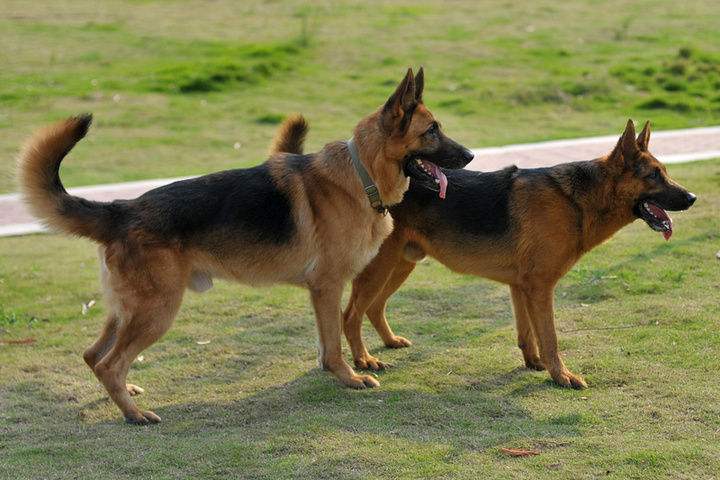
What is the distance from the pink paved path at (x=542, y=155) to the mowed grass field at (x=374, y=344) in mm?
654

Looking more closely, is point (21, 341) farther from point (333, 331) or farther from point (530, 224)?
point (530, 224)

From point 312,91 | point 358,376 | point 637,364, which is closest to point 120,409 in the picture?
point 358,376

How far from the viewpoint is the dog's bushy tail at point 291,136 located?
782 cm

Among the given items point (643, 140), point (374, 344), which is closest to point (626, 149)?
point (643, 140)

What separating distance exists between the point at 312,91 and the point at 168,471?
13787mm

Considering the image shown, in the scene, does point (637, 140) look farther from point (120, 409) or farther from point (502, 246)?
point (120, 409)

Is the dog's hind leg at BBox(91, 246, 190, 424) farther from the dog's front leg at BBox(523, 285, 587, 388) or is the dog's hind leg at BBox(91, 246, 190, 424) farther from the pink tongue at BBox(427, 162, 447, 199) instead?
the dog's front leg at BBox(523, 285, 587, 388)

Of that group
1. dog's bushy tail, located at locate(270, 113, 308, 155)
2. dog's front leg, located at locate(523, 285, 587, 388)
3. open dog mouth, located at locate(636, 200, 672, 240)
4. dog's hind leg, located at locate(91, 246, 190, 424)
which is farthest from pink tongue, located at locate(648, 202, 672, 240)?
dog's hind leg, located at locate(91, 246, 190, 424)

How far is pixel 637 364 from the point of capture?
7.18m

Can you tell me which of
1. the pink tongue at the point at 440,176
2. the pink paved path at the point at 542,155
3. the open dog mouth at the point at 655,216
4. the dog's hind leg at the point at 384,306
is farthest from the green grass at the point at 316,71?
the open dog mouth at the point at 655,216

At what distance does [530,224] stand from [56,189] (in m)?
3.15

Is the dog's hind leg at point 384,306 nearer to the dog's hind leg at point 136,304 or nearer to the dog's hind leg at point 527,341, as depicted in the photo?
the dog's hind leg at point 527,341

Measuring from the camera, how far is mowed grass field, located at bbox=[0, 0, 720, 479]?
233 inches

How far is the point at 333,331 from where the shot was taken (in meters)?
7.15
